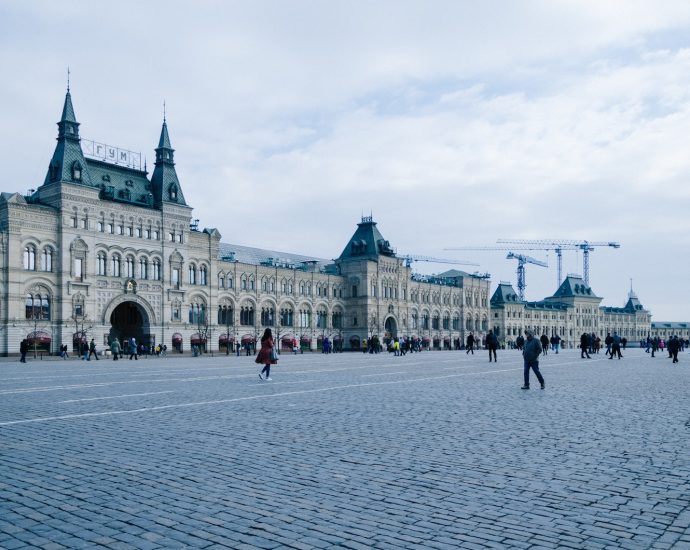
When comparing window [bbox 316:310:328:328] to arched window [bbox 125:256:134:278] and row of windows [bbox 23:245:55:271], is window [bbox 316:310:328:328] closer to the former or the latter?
arched window [bbox 125:256:134:278]

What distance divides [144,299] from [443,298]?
193ft

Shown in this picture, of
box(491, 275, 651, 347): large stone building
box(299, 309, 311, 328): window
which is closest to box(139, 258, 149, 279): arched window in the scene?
box(299, 309, 311, 328): window

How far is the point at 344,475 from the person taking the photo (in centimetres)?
777

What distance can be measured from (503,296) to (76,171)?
95.4m

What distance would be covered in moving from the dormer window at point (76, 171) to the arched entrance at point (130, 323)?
43.7 feet

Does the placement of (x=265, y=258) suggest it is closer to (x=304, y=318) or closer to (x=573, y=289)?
(x=304, y=318)

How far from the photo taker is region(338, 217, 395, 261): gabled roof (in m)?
98.6

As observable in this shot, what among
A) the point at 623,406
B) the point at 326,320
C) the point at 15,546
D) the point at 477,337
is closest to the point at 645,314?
the point at 477,337

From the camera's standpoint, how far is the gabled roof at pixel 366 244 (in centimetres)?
9862

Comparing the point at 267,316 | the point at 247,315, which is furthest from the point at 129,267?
the point at 267,316

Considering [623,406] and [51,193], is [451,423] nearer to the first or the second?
[623,406]

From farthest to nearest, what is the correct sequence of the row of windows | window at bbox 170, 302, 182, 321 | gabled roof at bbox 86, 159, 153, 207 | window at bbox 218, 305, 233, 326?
window at bbox 218, 305, 233, 326, window at bbox 170, 302, 182, 321, gabled roof at bbox 86, 159, 153, 207, the row of windows

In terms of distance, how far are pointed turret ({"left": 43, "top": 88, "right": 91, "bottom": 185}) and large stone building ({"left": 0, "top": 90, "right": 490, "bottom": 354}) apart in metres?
0.11

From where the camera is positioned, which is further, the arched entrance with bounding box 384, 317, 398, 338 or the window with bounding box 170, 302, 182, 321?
the arched entrance with bounding box 384, 317, 398, 338
